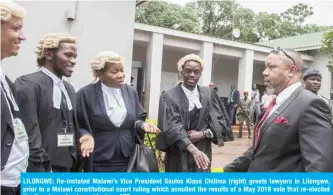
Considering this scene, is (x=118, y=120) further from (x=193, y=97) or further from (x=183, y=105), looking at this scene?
(x=193, y=97)

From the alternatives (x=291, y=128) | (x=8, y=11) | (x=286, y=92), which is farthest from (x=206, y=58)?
(x=8, y=11)

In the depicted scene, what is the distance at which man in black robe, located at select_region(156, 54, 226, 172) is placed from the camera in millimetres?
3076

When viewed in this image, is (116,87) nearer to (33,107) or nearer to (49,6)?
(33,107)

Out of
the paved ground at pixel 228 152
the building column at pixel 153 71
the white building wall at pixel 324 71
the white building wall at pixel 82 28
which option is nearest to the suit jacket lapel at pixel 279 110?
the white building wall at pixel 82 28

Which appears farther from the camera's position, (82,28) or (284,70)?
(82,28)

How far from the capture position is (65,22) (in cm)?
694

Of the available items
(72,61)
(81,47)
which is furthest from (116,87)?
(81,47)

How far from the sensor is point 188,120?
3158 mm

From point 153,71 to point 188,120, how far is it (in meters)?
10.2

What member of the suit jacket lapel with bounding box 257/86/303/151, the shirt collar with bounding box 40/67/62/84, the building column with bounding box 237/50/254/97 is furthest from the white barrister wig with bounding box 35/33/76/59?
the building column with bounding box 237/50/254/97

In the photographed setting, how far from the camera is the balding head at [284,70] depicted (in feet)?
7.19

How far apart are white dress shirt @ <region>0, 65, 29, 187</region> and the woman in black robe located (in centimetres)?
77

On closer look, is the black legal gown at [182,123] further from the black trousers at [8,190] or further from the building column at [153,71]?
the building column at [153,71]

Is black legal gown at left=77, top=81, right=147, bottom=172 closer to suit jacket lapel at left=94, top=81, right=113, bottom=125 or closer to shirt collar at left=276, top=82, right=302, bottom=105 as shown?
suit jacket lapel at left=94, top=81, right=113, bottom=125
